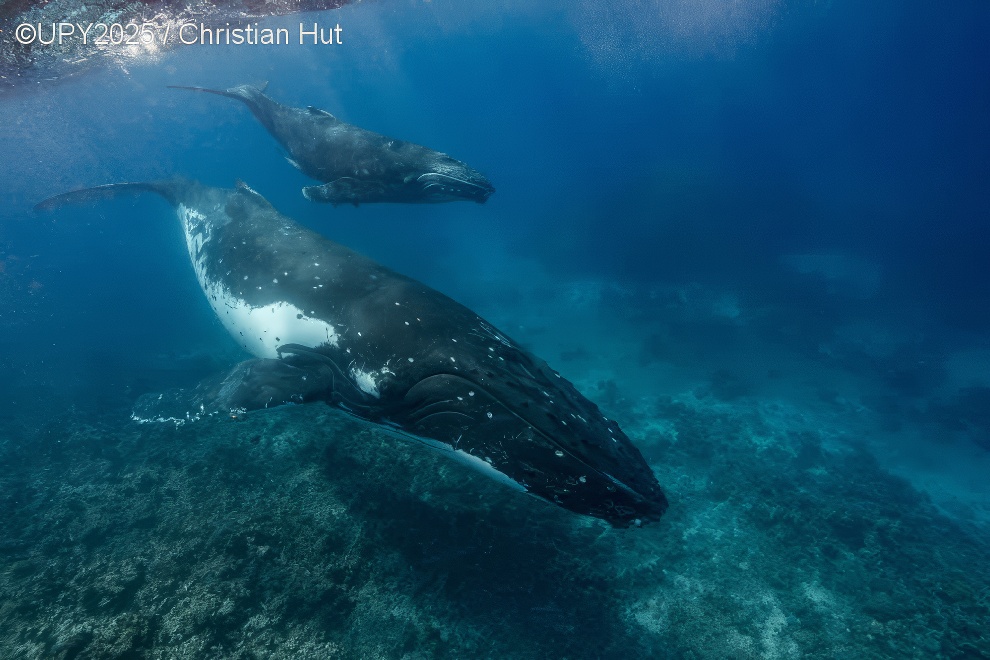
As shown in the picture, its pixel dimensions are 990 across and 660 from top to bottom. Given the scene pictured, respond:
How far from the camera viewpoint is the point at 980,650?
254 inches

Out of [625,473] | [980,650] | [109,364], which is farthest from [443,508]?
[109,364]

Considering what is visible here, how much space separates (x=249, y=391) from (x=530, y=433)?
14.6 feet

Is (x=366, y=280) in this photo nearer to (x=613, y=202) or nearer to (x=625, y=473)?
(x=625, y=473)

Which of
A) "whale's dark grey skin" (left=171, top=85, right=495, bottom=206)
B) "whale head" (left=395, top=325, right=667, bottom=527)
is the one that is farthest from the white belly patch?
"whale's dark grey skin" (left=171, top=85, right=495, bottom=206)

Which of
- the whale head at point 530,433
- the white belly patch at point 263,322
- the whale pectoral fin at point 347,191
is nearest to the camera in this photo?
the whale head at point 530,433

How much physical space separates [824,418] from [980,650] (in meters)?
11.1

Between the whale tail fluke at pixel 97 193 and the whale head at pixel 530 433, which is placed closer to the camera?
the whale head at pixel 530 433

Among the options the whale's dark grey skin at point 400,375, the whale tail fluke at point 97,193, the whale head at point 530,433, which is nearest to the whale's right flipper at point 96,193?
the whale tail fluke at point 97,193

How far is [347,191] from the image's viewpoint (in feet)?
36.2

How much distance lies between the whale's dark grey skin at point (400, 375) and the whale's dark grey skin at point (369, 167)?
2.42 m

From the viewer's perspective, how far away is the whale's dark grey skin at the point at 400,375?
14.8 ft

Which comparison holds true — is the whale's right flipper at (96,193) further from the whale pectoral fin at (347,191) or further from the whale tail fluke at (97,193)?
the whale pectoral fin at (347,191)

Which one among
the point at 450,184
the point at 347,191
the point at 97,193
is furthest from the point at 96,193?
the point at 450,184

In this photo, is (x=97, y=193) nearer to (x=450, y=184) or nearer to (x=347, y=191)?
(x=347, y=191)
